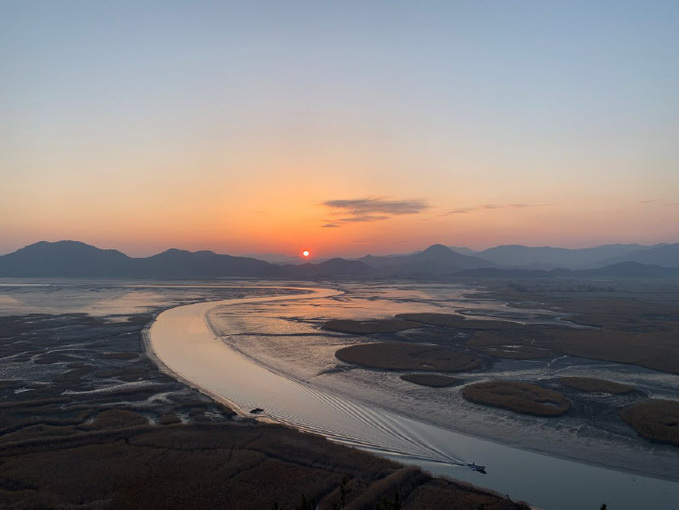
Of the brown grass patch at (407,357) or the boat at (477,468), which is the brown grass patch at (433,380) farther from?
the boat at (477,468)

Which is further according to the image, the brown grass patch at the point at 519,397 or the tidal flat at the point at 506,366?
the brown grass patch at the point at 519,397

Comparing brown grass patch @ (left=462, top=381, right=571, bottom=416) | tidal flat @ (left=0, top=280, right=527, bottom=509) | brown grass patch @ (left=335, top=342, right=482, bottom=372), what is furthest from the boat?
brown grass patch @ (left=335, top=342, right=482, bottom=372)

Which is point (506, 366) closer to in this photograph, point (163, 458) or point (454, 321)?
point (454, 321)

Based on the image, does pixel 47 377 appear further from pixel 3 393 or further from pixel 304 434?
pixel 304 434

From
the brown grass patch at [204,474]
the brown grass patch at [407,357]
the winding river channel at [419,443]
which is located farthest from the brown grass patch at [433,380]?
the brown grass patch at [204,474]

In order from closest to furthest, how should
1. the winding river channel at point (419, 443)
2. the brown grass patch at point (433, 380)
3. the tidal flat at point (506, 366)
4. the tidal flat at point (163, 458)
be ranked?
the tidal flat at point (163, 458), the winding river channel at point (419, 443), the tidal flat at point (506, 366), the brown grass patch at point (433, 380)

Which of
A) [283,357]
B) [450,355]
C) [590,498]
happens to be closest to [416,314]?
[450,355]

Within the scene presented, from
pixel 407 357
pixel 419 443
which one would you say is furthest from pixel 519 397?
pixel 407 357
